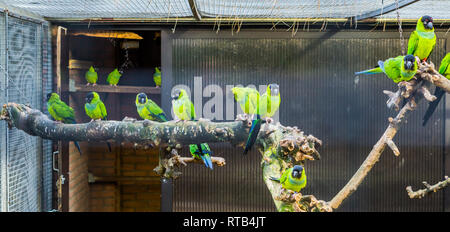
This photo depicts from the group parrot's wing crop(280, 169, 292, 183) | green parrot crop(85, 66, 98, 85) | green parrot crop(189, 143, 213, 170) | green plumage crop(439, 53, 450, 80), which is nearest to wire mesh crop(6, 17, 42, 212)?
green parrot crop(85, 66, 98, 85)

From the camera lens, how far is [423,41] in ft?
4.63

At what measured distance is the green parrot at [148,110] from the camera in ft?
5.75

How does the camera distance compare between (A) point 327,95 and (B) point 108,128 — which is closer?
(B) point 108,128

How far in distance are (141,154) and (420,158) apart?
2.02 m

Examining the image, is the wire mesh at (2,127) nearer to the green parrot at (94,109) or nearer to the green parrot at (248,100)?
the green parrot at (94,109)

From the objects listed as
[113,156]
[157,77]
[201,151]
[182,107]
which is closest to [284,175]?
[201,151]

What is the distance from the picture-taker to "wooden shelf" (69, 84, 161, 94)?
1970mm

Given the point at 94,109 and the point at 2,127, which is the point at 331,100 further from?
the point at 2,127

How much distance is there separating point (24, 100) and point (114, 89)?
493 mm

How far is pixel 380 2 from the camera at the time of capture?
162 cm

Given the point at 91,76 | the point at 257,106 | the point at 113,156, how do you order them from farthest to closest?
the point at 113,156 < the point at 91,76 < the point at 257,106

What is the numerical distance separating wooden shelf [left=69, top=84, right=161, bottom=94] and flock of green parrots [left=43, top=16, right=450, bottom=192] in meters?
0.06

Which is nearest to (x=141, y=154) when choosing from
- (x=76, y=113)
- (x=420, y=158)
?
(x=76, y=113)
